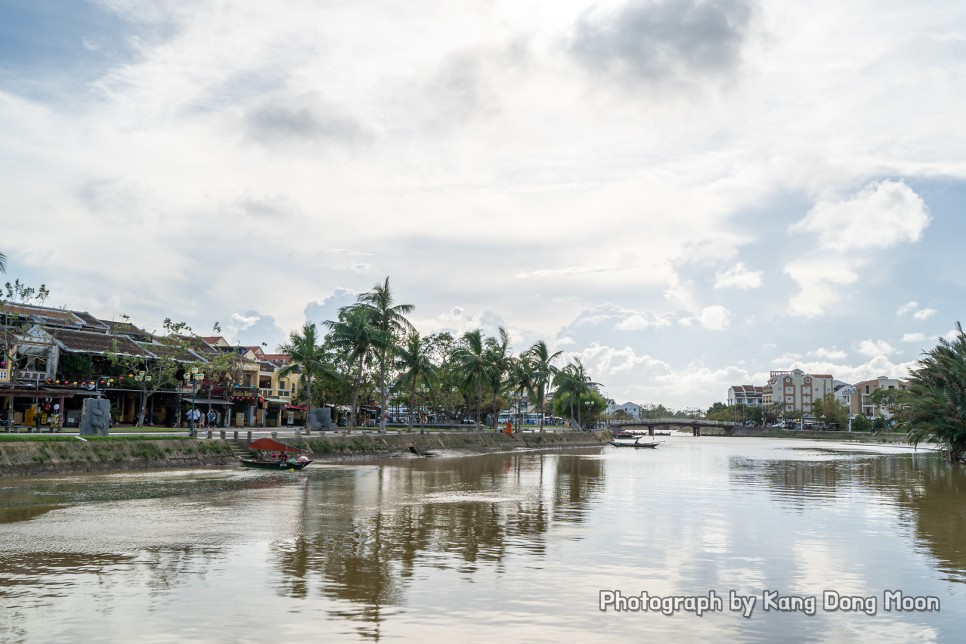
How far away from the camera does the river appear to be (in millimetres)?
13422

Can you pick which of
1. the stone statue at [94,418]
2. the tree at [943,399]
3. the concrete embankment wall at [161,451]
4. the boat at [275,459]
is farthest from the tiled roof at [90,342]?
the tree at [943,399]

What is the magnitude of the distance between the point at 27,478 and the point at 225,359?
1398 inches

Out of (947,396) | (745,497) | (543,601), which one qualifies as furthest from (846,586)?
(947,396)

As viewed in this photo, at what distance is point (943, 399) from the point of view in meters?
64.5

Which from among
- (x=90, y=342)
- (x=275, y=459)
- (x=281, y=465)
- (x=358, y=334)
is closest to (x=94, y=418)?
(x=275, y=459)

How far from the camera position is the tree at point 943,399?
64.0 metres

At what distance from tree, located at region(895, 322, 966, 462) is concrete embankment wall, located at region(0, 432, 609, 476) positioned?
40.3m

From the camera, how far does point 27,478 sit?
118 ft

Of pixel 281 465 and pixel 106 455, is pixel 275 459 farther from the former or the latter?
pixel 106 455

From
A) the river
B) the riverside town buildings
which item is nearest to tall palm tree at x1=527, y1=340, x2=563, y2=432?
the riverside town buildings

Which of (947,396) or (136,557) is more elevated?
(947,396)

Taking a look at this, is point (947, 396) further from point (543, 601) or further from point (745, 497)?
point (543, 601)

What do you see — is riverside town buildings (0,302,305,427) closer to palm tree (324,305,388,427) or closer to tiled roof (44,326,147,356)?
tiled roof (44,326,147,356)

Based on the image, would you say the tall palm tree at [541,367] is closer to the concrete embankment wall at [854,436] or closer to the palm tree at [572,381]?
the palm tree at [572,381]
